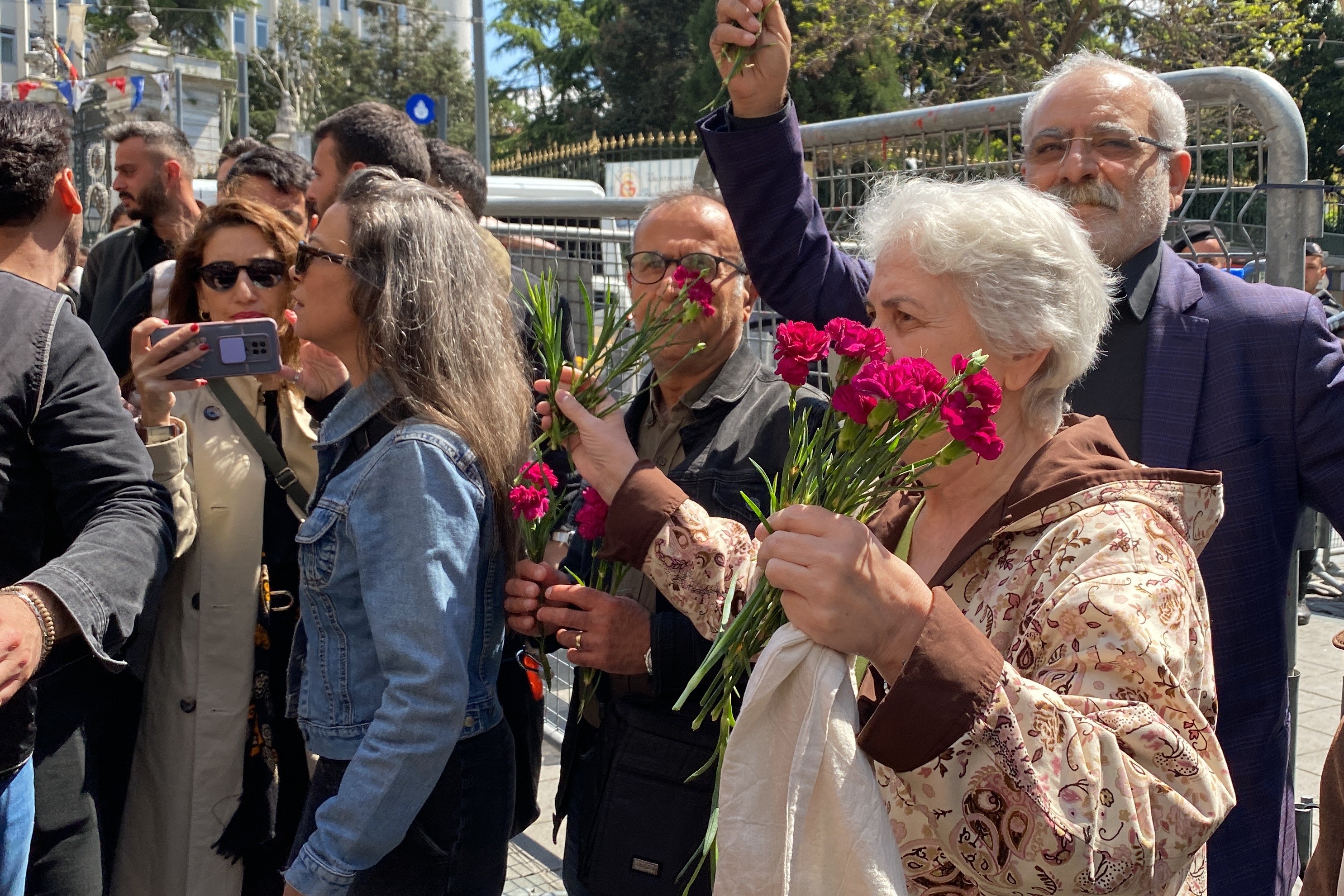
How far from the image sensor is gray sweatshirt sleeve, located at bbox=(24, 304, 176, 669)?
82.9 inches

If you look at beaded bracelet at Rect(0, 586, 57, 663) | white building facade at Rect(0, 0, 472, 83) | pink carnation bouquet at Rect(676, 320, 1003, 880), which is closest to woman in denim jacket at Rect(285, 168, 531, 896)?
beaded bracelet at Rect(0, 586, 57, 663)

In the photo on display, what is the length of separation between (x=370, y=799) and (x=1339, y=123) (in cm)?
3117

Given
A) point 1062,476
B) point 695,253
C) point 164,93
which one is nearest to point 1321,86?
point 164,93

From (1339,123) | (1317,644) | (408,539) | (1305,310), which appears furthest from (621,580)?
(1339,123)

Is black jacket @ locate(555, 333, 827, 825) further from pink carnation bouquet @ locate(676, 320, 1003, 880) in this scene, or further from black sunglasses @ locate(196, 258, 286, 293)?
black sunglasses @ locate(196, 258, 286, 293)

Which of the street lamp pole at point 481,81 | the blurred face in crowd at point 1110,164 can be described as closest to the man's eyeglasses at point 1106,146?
the blurred face in crowd at point 1110,164

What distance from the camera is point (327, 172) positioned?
4195mm

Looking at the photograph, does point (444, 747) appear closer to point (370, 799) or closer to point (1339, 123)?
point (370, 799)

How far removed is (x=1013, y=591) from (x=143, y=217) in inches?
166

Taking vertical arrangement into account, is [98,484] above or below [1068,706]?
above

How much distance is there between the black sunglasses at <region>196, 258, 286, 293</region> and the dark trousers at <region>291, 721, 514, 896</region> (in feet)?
4.66

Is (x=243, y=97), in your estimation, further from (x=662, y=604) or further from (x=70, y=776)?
(x=662, y=604)

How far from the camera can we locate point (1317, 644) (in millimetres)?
6734

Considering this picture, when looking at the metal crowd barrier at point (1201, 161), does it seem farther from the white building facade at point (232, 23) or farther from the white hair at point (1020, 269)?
the white building facade at point (232, 23)
